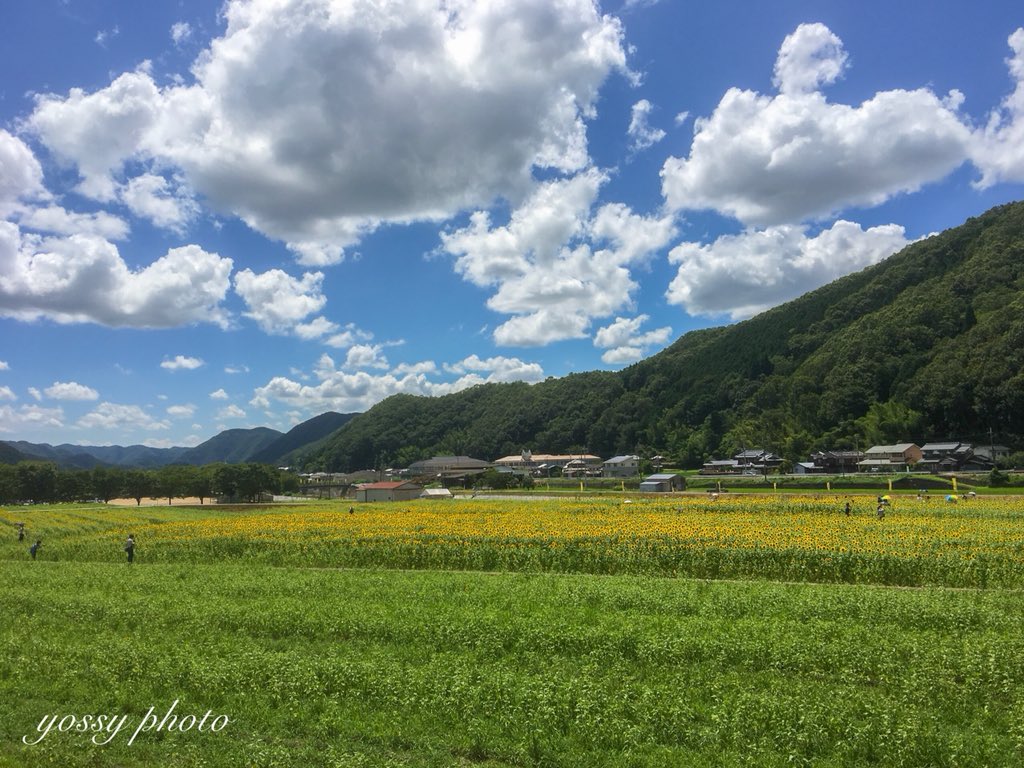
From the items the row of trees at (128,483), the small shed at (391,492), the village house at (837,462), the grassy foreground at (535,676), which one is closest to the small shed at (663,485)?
the small shed at (391,492)

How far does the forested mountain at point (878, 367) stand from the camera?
4459 inches

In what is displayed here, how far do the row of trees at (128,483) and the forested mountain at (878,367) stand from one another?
98354 millimetres

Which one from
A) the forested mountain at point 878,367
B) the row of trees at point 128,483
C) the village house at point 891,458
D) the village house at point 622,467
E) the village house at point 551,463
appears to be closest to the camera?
the row of trees at point 128,483

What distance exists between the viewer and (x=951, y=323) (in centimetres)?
12631

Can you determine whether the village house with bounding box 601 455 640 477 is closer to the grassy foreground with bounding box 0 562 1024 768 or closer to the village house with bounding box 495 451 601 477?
the village house with bounding box 495 451 601 477

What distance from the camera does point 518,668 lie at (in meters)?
12.6

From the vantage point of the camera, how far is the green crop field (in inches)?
372

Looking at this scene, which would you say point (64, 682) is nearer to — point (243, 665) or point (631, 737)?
point (243, 665)

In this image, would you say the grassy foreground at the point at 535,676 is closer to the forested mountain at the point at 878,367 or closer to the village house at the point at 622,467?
the forested mountain at the point at 878,367

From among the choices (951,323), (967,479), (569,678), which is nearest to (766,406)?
(951,323)

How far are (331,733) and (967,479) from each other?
87.3m

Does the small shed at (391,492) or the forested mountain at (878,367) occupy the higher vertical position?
the forested mountain at (878,367)

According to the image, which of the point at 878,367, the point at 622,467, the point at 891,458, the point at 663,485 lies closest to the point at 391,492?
the point at 663,485

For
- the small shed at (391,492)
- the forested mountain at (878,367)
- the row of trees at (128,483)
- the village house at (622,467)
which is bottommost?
the village house at (622,467)
